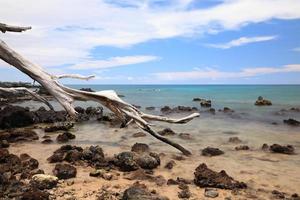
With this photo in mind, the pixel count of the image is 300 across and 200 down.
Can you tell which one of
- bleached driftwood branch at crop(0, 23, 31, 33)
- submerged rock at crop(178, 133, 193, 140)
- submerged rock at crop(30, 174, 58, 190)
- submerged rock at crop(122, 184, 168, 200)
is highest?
bleached driftwood branch at crop(0, 23, 31, 33)

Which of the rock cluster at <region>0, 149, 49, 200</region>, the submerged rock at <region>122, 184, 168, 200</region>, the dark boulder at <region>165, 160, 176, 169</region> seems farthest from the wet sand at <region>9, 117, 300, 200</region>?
the submerged rock at <region>122, 184, 168, 200</region>

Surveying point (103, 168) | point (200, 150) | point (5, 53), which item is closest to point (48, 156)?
point (103, 168)

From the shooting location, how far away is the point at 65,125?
1975cm

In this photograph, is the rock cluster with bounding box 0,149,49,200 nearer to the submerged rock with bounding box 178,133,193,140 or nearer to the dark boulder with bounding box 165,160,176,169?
the dark boulder with bounding box 165,160,176,169

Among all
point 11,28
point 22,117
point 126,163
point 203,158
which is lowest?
point 203,158

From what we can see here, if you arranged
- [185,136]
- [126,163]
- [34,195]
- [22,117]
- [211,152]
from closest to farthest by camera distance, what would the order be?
[34,195]
[126,163]
[211,152]
[185,136]
[22,117]

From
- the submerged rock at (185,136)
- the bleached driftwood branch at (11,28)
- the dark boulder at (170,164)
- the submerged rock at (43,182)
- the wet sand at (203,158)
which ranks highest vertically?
the bleached driftwood branch at (11,28)

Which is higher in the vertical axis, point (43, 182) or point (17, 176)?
point (43, 182)

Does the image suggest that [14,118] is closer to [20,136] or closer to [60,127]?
[60,127]

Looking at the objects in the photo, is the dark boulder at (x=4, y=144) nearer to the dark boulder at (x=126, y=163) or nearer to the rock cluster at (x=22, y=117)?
the rock cluster at (x=22, y=117)

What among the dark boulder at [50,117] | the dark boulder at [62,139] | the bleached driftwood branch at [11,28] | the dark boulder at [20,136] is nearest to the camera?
the bleached driftwood branch at [11,28]

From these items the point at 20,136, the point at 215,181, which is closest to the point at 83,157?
the point at 215,181

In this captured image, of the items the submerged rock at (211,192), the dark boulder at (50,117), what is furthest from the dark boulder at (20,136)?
the submerged rock at (211,192)

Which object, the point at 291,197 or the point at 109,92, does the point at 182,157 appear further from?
the point at 109,92
